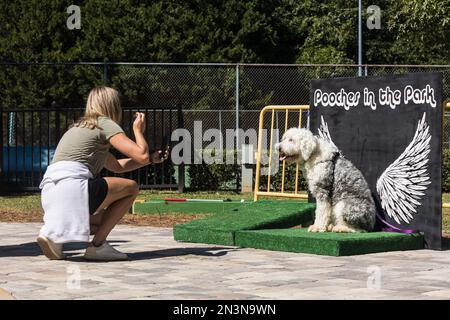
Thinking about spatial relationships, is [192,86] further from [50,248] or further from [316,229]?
[50,248]

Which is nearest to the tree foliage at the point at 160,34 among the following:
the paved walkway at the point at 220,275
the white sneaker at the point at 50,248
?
the paved walkway at the point at 220,275

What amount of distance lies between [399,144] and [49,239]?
12.1 ft

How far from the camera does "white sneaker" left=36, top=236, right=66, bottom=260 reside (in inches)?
318

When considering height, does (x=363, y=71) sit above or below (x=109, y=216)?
above

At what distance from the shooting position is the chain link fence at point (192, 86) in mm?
26000

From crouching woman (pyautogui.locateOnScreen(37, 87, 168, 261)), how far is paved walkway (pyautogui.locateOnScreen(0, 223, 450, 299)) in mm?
259

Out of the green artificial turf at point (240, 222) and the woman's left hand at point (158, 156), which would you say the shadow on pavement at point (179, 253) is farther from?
the woman's left hand at point (158, 156)

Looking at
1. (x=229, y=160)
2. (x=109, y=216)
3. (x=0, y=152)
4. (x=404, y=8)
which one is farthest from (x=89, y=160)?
(x=404, y=8)

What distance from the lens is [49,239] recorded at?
317 inches
